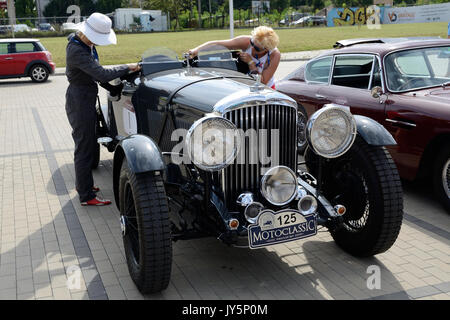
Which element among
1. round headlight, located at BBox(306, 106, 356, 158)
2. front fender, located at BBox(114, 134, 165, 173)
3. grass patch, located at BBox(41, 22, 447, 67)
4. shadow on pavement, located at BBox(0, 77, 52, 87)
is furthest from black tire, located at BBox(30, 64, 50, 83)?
round headlight, located at BBox(306, 106, 356, 158)

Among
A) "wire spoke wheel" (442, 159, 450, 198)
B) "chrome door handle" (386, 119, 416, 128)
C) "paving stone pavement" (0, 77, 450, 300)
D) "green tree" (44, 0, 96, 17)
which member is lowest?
"paving stone pavement" (0, 77, 450, 300)

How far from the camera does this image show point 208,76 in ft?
14.4

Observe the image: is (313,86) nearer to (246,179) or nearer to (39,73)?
(246,179)

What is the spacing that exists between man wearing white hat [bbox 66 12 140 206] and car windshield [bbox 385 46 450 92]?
9.50 feet

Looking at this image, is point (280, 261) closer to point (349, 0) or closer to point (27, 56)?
point (27, 56)

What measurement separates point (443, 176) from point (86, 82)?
379cm

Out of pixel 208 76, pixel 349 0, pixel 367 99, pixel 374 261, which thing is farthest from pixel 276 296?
pixel 349 0

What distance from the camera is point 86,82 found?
5.04m

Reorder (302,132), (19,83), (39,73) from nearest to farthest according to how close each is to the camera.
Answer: (302,132)
(39,73)
(19,83)

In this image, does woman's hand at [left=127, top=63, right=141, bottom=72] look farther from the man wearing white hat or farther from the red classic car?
the red classic car

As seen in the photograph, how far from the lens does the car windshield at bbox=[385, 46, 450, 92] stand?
541cm

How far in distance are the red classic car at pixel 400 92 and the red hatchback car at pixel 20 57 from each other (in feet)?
42.0

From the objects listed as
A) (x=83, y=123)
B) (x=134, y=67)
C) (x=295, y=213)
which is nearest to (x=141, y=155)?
(x=295, y=213)

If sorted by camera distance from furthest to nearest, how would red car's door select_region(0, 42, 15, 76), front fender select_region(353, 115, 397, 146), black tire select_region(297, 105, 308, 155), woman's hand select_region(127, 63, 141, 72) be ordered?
red car's door select_region(0, 42, 15, 76) → black tire select_region(297, 105, 308, 155) → woman's hand select_region(127, 63, 141, 72) → front fender select_region(353, 115, 397, 146)
